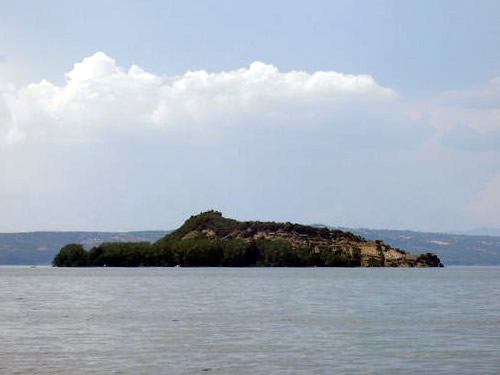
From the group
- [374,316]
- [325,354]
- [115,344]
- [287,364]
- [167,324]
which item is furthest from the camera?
[374,316]

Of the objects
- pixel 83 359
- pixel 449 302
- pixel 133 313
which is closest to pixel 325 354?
pixel 83 359

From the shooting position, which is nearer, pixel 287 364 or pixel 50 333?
pixel 287 364

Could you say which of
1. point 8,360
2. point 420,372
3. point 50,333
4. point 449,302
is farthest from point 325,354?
point 449,302

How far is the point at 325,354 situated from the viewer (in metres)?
59.3

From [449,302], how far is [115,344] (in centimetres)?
7243

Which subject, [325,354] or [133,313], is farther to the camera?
[133,313]

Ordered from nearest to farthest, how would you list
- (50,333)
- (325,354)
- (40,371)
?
(40,371)
(325,354)
(50,333)

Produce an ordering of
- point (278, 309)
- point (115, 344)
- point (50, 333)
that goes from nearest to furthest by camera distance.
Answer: point (115, 344) → point (50, 333) → point (278, 309)

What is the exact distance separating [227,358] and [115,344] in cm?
1173

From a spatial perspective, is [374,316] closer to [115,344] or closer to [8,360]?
[115,344]

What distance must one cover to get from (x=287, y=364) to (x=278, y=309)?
52.4 meters

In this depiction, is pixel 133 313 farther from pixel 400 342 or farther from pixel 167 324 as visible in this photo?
pixel 400 342

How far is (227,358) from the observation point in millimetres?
57219

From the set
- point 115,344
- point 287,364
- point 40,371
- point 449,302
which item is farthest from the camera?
point 449,302
